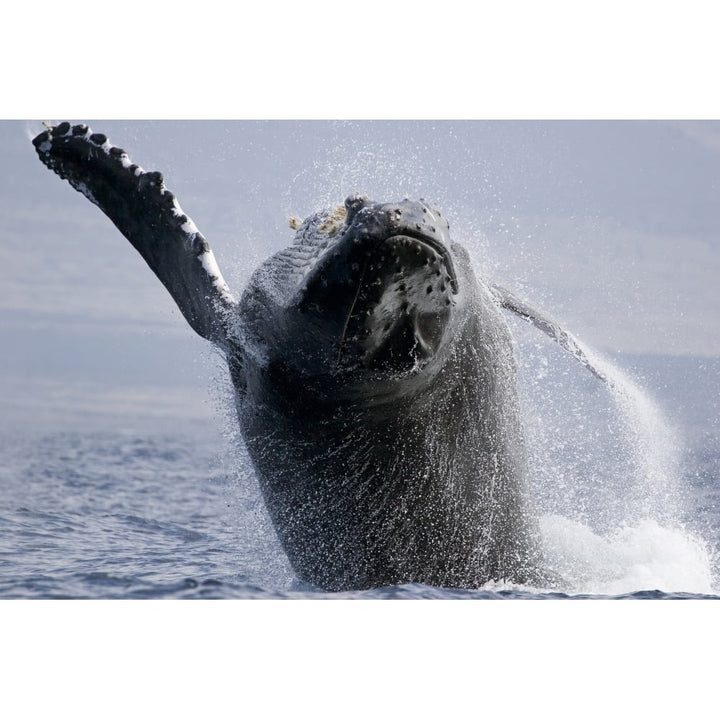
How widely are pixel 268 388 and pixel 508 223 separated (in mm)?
3420

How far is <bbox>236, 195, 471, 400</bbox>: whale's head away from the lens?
439 centimetres

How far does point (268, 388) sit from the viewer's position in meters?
5.93

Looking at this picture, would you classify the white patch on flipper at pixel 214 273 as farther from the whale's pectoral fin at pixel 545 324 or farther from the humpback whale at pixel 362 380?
the whale's pectoral fin at pixel 545 324

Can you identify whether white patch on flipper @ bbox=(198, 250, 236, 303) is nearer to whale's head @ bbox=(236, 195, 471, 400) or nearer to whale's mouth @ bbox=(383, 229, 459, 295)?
whale's head @ bbox=(236, 195, 471, 400)

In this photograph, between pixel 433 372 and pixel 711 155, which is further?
pixel 711 155

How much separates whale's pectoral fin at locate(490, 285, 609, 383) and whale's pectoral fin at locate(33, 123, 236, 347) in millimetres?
2193

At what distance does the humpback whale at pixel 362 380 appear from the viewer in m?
4.75

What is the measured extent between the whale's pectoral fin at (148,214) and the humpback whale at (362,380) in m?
0.01

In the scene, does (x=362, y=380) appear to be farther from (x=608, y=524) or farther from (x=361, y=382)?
(x=608, y=524)

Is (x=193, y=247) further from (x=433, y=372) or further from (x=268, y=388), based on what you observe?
(x=433, y=372)

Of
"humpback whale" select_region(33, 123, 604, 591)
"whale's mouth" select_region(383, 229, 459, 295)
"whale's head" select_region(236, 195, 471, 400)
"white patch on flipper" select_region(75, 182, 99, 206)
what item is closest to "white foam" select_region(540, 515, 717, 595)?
"humpback whale" select_region(33, 123, 604, 591)

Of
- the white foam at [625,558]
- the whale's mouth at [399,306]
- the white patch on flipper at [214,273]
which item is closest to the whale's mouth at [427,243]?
A: the whale's mouth at [399,306]
